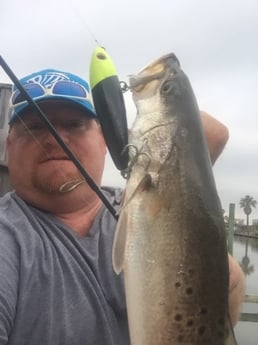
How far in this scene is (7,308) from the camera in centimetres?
205

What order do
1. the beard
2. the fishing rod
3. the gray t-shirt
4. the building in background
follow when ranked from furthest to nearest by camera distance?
the building in background, the beard, the fishing rod, the gray t-shirt

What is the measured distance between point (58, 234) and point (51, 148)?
471mm

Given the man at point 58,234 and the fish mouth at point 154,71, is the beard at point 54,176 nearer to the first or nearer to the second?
the man at point 58,234

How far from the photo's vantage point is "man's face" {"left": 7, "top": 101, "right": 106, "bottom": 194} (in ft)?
8.79

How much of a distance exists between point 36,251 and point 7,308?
0.31m

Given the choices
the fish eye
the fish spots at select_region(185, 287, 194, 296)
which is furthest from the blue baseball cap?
the fish spots at select_region(185, 287, 194, 296)

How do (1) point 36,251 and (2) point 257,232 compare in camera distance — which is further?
(2) point 257,232

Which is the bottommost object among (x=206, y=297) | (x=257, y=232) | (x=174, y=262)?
(x=257, y=232)

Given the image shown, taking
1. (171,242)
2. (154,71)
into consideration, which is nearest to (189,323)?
(171,242)

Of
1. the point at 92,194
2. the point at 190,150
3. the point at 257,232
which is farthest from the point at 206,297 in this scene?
the point at 257,232

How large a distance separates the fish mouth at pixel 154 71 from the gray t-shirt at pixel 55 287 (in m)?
0.82

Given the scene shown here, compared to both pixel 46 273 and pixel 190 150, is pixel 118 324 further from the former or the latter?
pixel 190 150

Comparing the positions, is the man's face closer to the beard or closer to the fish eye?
the beard

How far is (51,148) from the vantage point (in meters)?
2.67
